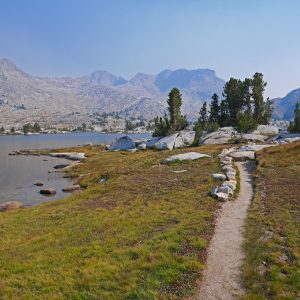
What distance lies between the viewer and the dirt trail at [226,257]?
1658 centimetres

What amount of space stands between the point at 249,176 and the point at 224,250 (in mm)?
26780

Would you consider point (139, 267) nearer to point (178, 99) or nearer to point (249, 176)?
point (249, 176)

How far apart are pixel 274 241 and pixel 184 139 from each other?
100m

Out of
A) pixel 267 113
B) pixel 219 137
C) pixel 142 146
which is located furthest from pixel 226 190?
pixel 267 113

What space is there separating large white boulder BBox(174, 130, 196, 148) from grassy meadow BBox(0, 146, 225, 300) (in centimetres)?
7588

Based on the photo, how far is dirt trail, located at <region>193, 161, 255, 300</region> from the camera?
54.4 feet

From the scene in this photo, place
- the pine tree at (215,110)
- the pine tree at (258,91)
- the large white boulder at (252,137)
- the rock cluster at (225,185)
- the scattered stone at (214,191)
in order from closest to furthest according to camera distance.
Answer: the rock cluster at (225,185)
the scattered stone at (214,191)
the large white boulder at (252,137)
the pine tree at (258,91)
the pine tree at (215,110)

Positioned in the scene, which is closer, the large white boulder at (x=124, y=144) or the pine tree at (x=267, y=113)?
the large white boulder at (x=124, y=144)

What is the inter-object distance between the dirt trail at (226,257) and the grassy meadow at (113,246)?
2.17 ft

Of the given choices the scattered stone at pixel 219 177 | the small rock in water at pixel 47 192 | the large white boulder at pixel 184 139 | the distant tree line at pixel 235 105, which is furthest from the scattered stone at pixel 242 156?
the distant tree line at pixel 235 105

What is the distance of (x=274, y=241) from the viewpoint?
71.1ft

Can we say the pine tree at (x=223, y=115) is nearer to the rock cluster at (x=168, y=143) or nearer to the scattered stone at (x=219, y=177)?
the rock cluster at (x=168, y=143)

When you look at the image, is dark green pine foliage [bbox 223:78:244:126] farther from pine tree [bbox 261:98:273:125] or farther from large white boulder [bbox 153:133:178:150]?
large white boulder [bbox 153:133:178:150]

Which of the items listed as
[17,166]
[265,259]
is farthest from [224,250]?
[17,166]
